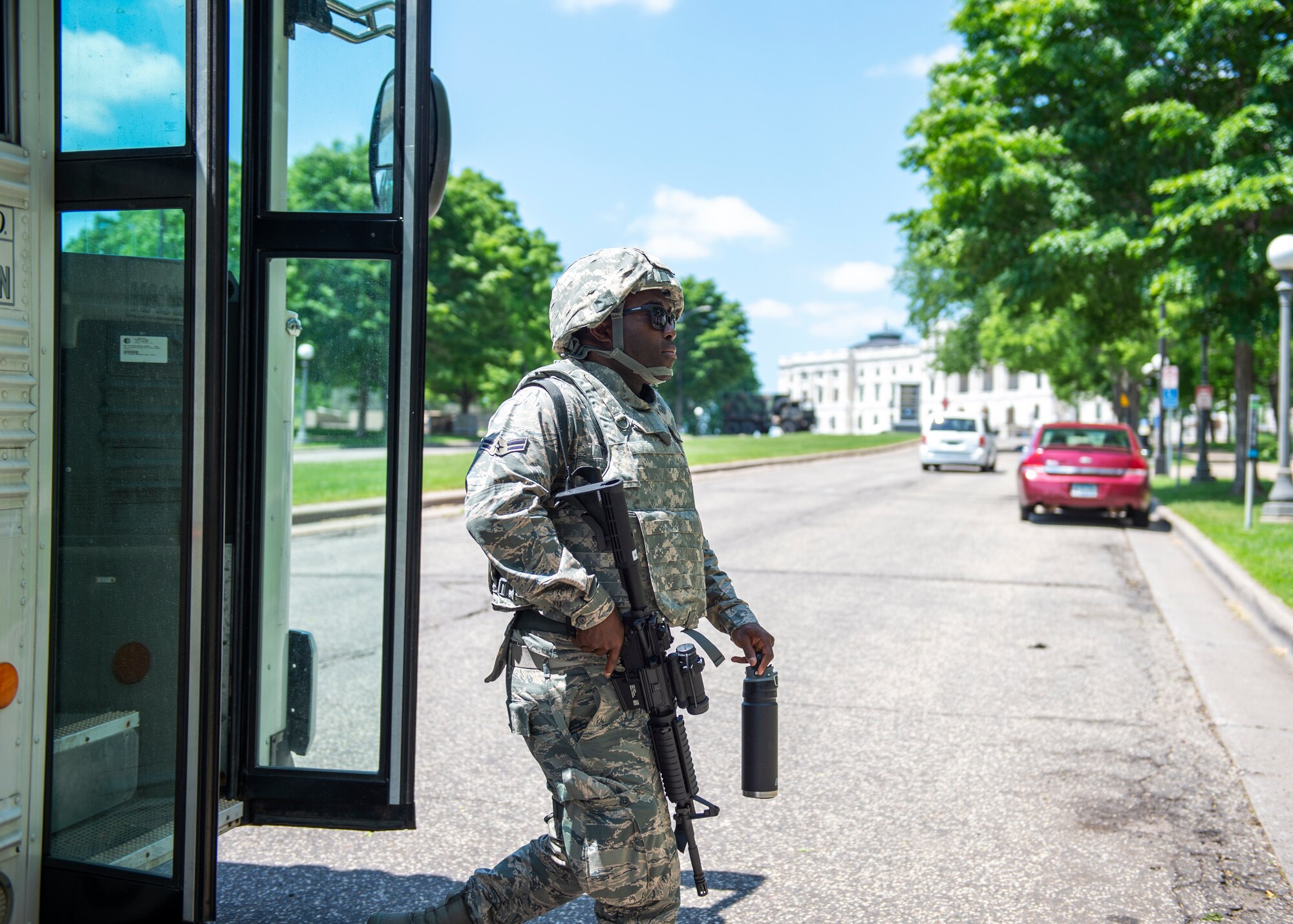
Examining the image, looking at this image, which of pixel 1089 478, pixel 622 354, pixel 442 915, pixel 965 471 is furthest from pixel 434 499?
pixel 965 471

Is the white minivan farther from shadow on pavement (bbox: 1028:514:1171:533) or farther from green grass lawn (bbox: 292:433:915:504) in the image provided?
shadow on pavement (bbox: 1028:514:1171:533)

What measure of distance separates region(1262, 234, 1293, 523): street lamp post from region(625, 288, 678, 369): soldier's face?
12549mm

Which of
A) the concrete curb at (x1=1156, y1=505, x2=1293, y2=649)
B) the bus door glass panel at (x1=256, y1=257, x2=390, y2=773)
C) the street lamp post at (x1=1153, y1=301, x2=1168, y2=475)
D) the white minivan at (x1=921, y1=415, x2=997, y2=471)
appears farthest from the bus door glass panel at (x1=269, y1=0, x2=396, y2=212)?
the white minivan at (x1=921, y1=415, x2=997, y2=471)

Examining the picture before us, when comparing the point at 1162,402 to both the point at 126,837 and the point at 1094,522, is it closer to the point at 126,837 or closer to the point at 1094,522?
the point at 1094,522

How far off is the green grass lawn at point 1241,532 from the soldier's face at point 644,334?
727 cm

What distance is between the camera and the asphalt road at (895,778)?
11.3 ft

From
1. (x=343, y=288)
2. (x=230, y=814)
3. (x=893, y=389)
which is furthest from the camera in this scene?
(x=893, y=389)

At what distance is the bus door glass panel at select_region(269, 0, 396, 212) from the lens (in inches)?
116

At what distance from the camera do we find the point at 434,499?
50.3ft

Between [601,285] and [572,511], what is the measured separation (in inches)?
19.8

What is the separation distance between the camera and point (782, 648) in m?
7.14

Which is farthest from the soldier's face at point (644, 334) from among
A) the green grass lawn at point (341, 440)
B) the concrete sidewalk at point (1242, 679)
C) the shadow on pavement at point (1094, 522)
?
the shadow on pavement at point (1094, 522)

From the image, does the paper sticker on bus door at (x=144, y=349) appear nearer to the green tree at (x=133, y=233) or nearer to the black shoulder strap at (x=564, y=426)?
the green tree at (x=133, y=233)

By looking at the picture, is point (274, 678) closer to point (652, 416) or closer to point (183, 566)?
point (183, 566)
